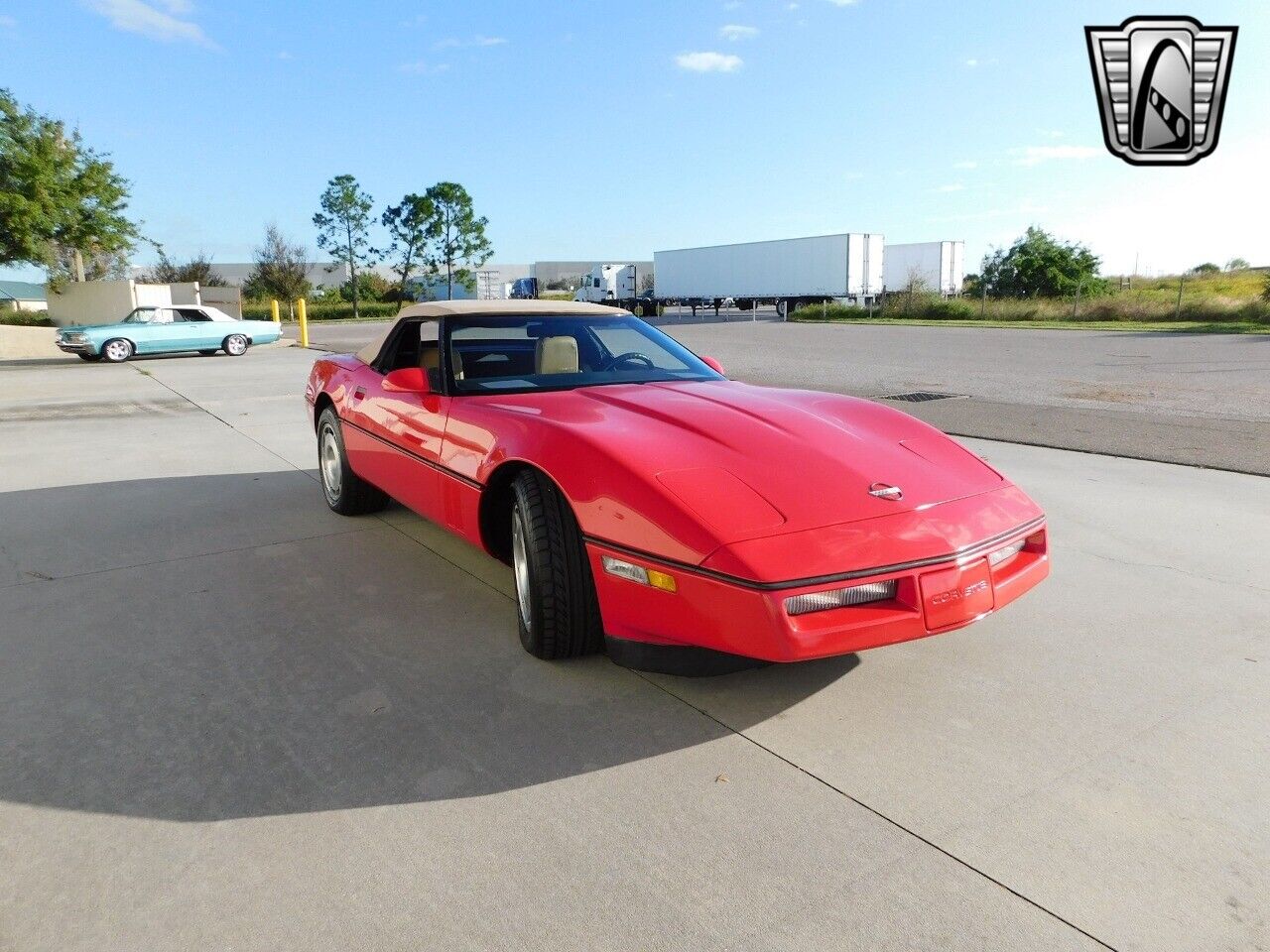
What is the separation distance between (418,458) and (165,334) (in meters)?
18.2

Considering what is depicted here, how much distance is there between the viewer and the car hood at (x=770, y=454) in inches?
99.8

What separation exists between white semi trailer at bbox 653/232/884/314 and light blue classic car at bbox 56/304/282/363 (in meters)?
24.7

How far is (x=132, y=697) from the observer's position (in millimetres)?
2846

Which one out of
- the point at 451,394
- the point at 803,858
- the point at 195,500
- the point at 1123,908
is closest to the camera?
the point at 1123,908

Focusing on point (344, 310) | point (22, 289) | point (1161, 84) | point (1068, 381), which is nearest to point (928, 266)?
point (1068, 381)

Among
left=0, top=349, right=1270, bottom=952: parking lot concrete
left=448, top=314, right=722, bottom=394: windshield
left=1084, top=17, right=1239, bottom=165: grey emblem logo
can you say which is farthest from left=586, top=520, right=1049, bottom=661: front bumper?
left=1084, top=17, right=1239, bottom=165: grey emblem logo

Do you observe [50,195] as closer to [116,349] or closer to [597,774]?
[116,349]

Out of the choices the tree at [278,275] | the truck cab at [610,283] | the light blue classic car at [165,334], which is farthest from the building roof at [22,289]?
the light blue classic car at [165,334]

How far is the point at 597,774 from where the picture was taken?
238 centimetres

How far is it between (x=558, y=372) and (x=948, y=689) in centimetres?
210

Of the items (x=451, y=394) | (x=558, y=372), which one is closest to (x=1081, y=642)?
(x=558, y=372)

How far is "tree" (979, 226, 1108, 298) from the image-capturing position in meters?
40.1

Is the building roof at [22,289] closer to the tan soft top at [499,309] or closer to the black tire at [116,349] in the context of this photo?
the black tire at [116,349]

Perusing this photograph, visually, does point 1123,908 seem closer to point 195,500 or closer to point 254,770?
point 254,770
